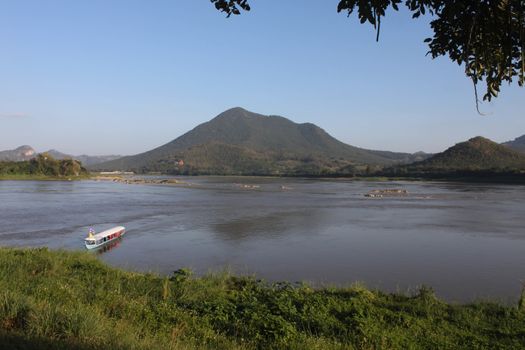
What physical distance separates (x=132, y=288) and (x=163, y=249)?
431 inches

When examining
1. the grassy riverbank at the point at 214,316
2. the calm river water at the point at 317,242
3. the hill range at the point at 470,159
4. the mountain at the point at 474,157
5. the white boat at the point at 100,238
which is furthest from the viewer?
the mountain at the point at 474,157

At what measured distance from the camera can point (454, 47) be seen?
14.2 ft

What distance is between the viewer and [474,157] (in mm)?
137750

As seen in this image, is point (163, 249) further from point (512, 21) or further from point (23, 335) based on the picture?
point (512, 21)

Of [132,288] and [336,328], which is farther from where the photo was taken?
[132,288]

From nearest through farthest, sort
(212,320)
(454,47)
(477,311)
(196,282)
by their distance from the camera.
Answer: (454,47) < (212,320) < (477,311) < (196,282)

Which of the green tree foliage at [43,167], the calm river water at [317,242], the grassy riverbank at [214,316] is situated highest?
the green tree foliage at [43,167]

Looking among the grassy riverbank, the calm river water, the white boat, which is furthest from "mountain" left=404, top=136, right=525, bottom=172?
the grassy riverbank

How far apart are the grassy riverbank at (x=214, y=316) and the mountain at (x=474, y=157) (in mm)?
116411

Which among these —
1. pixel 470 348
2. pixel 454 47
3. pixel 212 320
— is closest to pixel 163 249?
pixel 212 320

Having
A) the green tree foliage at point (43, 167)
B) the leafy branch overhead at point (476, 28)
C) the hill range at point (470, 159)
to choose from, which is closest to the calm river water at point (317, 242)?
the leafy branch overhead at point (476, 28)

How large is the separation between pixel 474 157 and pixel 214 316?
146m

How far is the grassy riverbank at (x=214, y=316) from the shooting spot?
5.20 metres

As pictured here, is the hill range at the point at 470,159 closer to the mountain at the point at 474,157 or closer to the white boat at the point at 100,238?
the mountain at the point at 474,157
